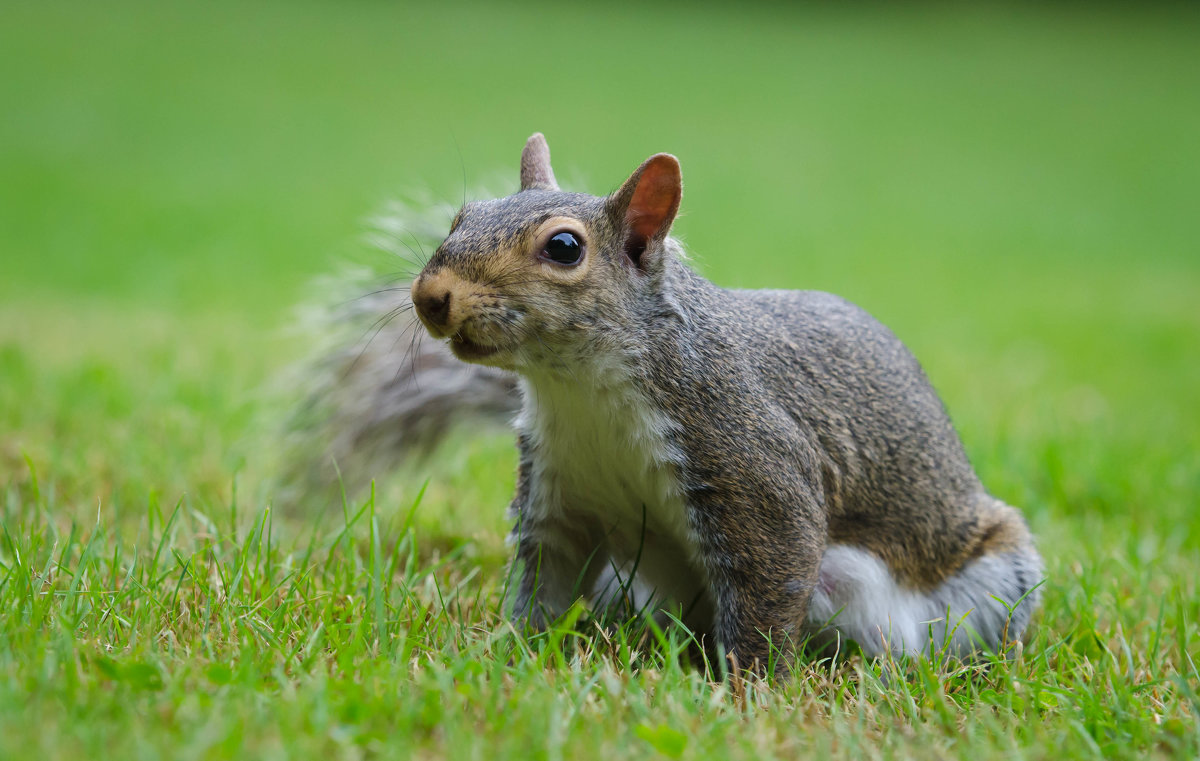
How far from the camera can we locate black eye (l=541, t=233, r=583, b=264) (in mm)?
1789

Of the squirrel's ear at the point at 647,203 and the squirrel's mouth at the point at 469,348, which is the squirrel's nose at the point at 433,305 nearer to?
the squirrel's mouth at the point at 469,348

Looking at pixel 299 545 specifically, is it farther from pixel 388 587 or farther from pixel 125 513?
pixel 388 587

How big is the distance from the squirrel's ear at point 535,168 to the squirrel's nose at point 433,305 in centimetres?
53

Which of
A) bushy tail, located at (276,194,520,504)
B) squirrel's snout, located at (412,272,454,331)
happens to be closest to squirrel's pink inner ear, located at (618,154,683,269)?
squirrel's snout, located at (412,272,454,331)

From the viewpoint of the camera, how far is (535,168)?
7.14ft

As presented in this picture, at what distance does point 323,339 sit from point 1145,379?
4473 mm

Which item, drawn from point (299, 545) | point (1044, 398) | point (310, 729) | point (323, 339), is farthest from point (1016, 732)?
point (1044, 398)

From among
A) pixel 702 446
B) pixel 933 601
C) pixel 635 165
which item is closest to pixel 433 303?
pixel 702 446

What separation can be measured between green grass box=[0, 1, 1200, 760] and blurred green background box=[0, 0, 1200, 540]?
0.05 metres

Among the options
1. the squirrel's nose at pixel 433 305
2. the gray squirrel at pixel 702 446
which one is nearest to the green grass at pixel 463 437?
the gray squirrel at pixel 702 446

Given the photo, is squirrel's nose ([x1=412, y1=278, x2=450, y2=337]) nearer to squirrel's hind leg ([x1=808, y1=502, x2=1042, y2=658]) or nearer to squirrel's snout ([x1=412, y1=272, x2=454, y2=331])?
squirrel's snout ([x1=412, y1=272, x2=454, y2=331])

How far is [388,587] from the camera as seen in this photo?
2.00 meters

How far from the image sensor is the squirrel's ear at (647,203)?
1847mm

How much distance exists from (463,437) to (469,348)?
3.44 ft
